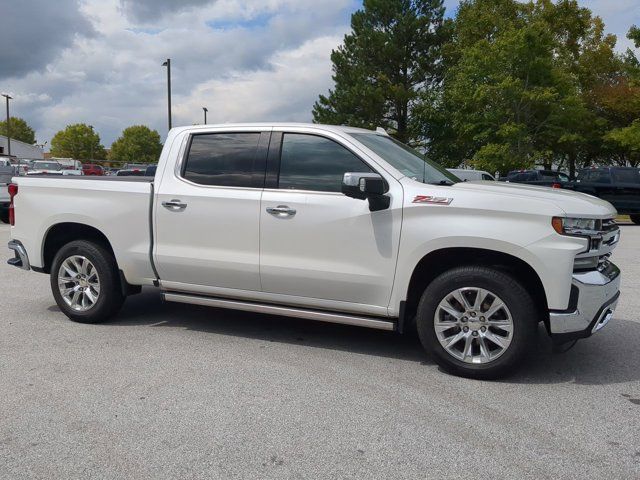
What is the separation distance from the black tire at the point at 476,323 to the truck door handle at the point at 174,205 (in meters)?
2.20

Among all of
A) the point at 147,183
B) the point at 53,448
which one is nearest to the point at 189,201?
the point at 147,183

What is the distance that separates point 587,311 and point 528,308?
39cm

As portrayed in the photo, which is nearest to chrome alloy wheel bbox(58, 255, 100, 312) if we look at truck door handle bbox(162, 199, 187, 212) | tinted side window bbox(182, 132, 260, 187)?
truck door handle bbox(162, 199, 187, 212)

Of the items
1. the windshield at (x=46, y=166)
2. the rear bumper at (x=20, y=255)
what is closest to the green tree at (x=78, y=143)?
the windshield at (x=46, y=166)

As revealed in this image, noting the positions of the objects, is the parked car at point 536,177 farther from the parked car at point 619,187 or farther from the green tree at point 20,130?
the green tree at point 20,130

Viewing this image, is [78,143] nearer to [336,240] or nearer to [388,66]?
[388,66]

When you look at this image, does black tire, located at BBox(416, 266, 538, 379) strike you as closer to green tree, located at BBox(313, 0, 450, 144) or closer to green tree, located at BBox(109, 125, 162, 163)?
green tree, located at BBox(313, 0, 450, 144)

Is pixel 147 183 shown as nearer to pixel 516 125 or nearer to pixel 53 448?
pixel 53 448

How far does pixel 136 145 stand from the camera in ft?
414

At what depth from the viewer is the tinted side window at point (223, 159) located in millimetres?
5215

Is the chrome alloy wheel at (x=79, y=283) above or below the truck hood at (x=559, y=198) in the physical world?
below

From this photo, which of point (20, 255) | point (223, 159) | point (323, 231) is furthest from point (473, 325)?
point (20, 255)

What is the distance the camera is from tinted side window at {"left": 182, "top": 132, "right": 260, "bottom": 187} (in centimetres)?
521

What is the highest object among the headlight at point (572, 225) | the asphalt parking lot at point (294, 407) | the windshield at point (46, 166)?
the headlight at point (572, 225)
